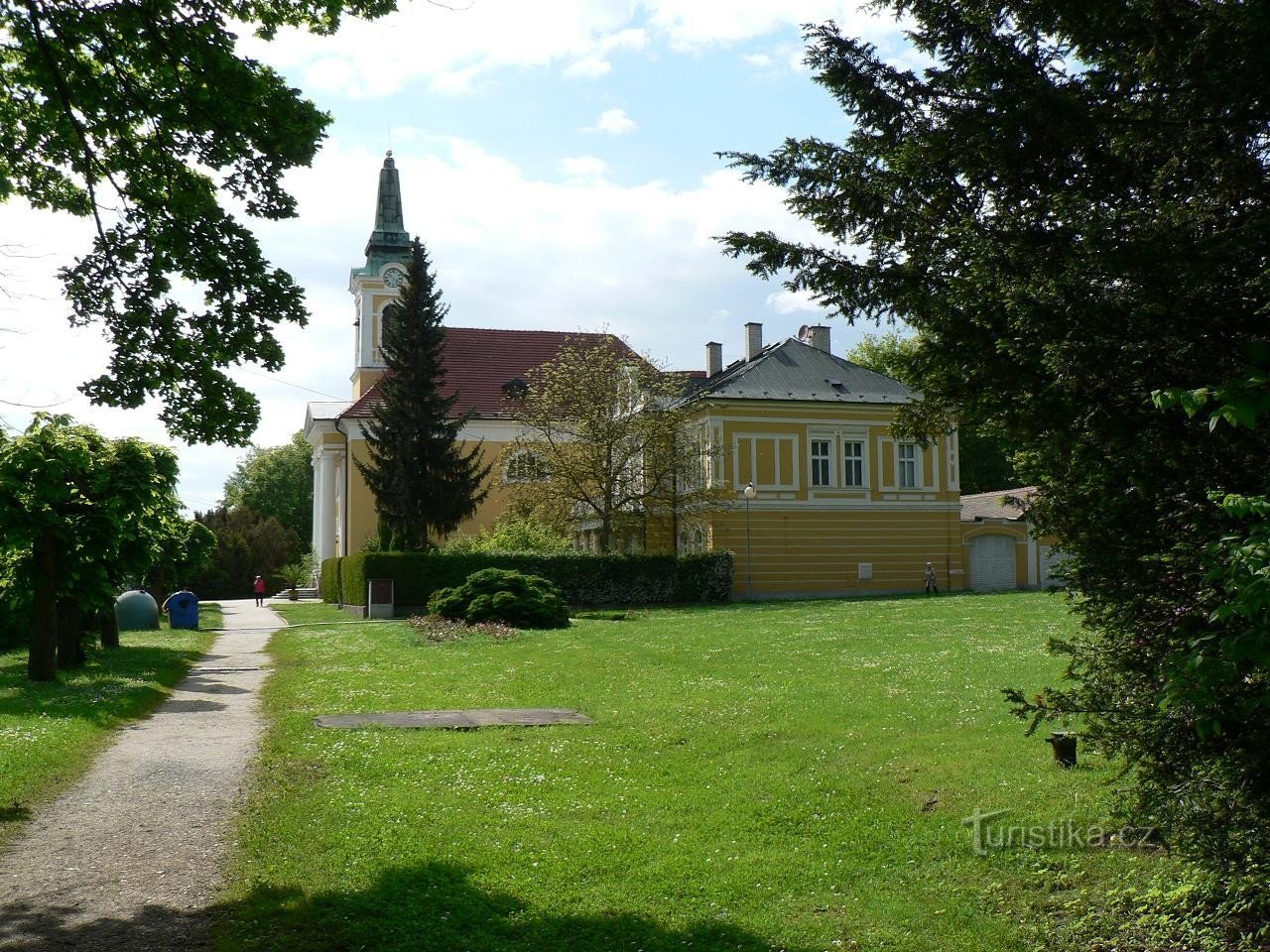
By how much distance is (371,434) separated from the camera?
161 ft

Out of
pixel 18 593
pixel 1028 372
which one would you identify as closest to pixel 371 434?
pixel 18 593

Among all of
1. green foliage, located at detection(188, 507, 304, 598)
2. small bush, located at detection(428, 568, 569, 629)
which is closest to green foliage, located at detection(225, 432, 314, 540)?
green foliage, located at detection(188, 507, 304, 598)

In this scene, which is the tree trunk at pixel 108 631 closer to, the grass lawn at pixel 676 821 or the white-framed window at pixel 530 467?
the grass lawn at pixel 676 821

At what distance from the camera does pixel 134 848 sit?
7262mm

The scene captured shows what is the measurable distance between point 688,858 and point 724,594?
111 ft

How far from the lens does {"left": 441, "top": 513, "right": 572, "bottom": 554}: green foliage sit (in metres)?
37.9

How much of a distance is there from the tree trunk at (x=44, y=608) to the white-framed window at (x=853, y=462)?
32780 millimetres

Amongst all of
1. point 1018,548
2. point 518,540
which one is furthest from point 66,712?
point 1018,548

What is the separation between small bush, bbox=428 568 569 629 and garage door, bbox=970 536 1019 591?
2356 centimetres

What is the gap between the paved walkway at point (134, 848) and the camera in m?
5.75

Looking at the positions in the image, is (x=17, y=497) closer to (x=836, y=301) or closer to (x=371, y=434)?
(x=836, y=301)

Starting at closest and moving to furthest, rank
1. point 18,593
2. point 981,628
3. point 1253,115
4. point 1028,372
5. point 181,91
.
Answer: point 1253,115
point 1028,372
point 181,91
point 18,593
point 981,628

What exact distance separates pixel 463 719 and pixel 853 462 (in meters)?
33.9

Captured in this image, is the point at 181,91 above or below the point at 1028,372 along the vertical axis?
above
